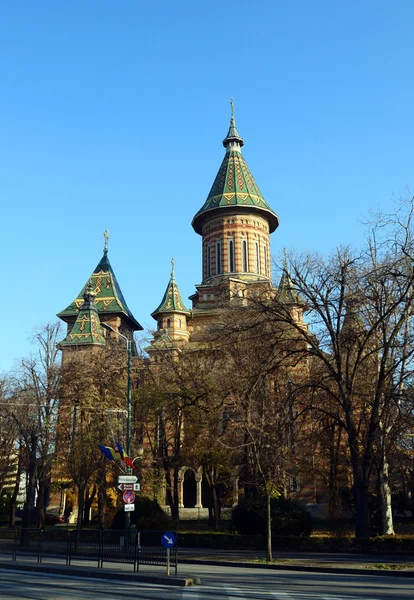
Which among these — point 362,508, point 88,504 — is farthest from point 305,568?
point 88,504

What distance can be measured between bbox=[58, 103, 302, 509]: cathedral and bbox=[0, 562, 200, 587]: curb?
3263 cm

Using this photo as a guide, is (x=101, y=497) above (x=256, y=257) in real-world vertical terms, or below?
below

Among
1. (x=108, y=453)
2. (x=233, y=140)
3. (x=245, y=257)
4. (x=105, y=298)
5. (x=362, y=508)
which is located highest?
(x=233, y=140)

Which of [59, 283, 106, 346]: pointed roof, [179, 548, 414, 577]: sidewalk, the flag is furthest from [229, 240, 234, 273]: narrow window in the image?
[179, 548, 414, 577]: sidewalk

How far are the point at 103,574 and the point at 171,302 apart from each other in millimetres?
38417

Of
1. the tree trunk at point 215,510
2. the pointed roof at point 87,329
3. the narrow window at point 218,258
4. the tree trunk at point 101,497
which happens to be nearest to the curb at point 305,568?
the tree trunk at point 101,497

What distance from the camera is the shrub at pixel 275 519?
2609 cm

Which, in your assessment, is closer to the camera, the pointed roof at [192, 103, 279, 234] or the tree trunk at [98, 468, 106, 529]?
the tree trunk at [98, 468, 106, 529]

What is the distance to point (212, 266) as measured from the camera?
2301 inches

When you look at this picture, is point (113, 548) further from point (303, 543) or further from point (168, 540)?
point (303, 543)

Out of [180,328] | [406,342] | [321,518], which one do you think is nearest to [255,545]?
[406,342]

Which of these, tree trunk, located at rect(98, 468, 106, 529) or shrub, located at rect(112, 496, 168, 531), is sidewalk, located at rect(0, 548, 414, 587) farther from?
tree trunk, located at rect(98, 468, 106, 529)

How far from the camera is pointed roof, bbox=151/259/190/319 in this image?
54.3 metres

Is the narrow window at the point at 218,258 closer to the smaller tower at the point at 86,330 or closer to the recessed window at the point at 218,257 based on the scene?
the recessed window at the point at 218,257
